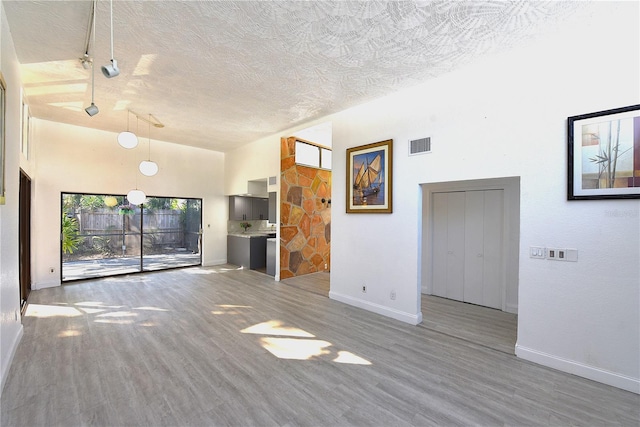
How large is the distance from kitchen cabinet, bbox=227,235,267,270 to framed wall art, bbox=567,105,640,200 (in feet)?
21.1

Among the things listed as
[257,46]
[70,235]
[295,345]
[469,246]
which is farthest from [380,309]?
[70,235]

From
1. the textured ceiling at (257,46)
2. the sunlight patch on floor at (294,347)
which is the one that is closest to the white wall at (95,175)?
the textured ceiling at (257,46)

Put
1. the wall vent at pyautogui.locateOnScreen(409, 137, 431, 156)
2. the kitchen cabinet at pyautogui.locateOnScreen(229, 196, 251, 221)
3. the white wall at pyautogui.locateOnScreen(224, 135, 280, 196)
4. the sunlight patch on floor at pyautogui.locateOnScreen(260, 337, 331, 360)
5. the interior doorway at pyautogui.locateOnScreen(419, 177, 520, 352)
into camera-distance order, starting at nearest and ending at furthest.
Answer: the sunlight patch on floor at pyautogui.locateOnScreen(260, 337, 331, 360) < the wall vent at pyautogui.locateOnScreen(409, 137, 431, 156) < the interior doorway at pyautogui.locateOnScreen(419, 177, 520, 352) < the white wall at pyautogui.locateOnScreen(224, 135, 280, 196) < the kitchen cabinet at pyautogui.locateOnScreen(229, 196, 251, 221)

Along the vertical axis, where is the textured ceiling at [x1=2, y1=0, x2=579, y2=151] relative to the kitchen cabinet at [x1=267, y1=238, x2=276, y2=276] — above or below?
above

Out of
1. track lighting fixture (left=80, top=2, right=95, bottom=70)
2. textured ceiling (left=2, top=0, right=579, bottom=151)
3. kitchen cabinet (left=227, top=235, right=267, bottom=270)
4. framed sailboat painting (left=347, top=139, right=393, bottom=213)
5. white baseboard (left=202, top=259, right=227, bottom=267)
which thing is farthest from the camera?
white baseboard (left=202, top=259, right=227, bottom=267)

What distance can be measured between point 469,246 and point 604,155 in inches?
98.8

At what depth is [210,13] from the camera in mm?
2408

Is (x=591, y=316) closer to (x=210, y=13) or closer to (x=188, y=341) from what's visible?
(x=188, y=341)

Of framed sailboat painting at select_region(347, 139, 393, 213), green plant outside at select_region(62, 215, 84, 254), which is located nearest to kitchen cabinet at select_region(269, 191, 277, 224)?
framed sailboat painting at select_region(347, 139, 393, 213)

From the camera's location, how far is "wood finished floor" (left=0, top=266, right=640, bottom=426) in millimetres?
2047

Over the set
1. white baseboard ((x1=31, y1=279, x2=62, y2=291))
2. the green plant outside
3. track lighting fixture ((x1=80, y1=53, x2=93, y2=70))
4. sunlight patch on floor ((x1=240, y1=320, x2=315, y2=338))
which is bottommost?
sunlight patch on floor ((x1=240, y1=320, x2=315, y2=338))

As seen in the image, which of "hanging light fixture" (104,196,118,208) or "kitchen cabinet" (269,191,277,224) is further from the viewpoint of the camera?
"kitchen cabinet" (269,191,277,224)

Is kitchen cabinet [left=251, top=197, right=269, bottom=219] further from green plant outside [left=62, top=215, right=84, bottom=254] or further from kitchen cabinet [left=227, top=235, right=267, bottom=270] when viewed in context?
green plant outside [left=62, top=215, right=84, bottom=254]

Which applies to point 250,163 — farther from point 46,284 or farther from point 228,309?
→ point 46,284
